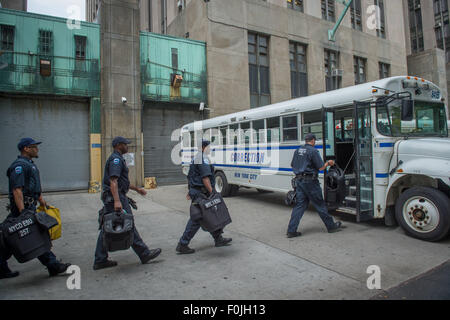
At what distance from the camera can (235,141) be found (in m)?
9.84

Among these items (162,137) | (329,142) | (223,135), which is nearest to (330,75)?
(162,137)

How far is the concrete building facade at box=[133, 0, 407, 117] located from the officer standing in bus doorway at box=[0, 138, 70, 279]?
1220cm

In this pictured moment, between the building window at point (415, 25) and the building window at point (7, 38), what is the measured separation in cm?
4464

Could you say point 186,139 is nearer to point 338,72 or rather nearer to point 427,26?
point 338,72

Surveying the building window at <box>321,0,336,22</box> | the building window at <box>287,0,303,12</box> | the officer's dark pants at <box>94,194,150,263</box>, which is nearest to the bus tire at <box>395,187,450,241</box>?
the officer's dark pants at <box>94,194,150,263</box>

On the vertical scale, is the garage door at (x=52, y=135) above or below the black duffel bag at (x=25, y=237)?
above

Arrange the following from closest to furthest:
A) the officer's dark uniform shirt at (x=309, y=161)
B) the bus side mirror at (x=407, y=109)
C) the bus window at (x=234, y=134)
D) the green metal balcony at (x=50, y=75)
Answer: the bus side mirror at (x=407, y=109) < the officer's dark uniform shirt at (x=309, y=161) < the bus window at (x=234, y=134) < the green metal balcony at (x=50, y=75)

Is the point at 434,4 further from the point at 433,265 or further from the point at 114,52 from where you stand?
the point at 433,265

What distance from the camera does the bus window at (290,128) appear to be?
25.1ft

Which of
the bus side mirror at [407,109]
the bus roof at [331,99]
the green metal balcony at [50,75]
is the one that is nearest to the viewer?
the bus side mirror at [407,109]

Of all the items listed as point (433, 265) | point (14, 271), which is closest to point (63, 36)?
point (14, 271)

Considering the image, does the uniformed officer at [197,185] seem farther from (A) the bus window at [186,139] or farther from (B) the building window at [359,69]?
(B) the building window at [359,69]

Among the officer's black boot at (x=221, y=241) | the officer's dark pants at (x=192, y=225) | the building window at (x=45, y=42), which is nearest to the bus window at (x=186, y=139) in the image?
the building window at (x=45, y=42)

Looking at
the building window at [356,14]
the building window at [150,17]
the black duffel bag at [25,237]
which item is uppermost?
the building window at [150,17]
